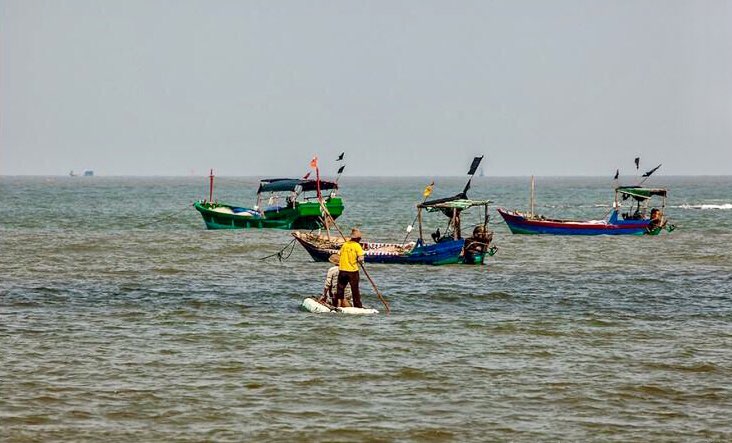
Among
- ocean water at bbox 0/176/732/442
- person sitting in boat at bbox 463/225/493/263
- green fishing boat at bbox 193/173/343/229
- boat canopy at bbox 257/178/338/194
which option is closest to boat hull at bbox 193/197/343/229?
green fishing boat at bbox 193/173/343/229

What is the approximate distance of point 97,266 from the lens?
1507 inches

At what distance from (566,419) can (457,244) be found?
22.7 m

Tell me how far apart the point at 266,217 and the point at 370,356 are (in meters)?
42.8

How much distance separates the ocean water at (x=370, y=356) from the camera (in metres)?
14.9

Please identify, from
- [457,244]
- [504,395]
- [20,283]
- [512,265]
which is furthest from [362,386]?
[512,265]

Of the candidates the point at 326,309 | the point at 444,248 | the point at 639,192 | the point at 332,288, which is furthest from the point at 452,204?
the point at 639,192

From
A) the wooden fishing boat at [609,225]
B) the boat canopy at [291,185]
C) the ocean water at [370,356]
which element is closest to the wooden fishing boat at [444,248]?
the ocean water at [370,356]

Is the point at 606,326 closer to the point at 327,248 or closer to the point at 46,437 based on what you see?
the point at 46,437

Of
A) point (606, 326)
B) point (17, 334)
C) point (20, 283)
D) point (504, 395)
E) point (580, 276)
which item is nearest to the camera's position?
point (504, 395)

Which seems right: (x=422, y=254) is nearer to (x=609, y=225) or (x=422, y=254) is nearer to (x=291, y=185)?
(x=291, y=185)

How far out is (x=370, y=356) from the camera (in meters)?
19.6

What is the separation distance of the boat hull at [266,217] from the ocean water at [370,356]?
22058 millimetres

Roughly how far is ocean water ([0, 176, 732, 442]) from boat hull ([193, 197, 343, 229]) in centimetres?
2206

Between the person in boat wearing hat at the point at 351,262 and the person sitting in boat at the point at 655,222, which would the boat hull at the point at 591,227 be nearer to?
the person sitting in boat at the point at 655,222
